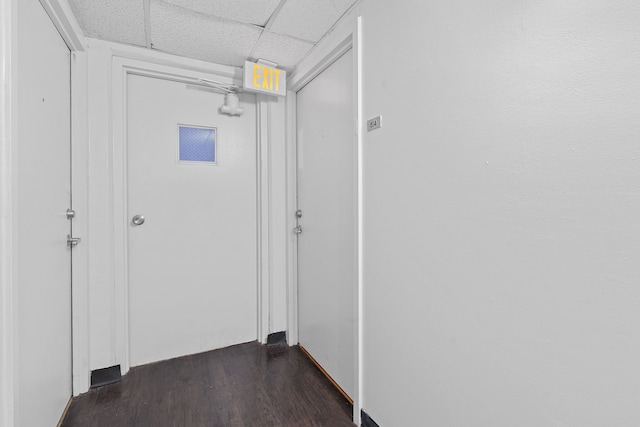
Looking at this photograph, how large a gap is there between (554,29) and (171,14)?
1.76 meters

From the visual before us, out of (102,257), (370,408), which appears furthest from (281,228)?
(370,408)

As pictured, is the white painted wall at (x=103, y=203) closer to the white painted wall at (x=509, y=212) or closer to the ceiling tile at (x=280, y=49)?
the ceiling tile at (x=280, y=49)

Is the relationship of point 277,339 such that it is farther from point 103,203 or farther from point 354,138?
point 354,138

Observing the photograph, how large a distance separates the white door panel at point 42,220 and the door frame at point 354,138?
1376 mm

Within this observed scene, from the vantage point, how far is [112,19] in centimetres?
160

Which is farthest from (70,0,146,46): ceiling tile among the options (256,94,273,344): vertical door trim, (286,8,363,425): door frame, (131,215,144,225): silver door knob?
(131,215,144,225): silver door knob

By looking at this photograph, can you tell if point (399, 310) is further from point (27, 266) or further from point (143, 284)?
point (143, 284)

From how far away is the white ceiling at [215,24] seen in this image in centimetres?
→ 149

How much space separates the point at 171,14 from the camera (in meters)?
1.57

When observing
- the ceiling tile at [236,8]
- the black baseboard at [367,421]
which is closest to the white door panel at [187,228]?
the ceiling tile at [236,8]

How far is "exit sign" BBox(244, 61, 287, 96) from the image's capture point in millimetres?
2037

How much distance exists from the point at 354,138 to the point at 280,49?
0.93 meters

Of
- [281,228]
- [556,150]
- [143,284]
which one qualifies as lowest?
[143,284]

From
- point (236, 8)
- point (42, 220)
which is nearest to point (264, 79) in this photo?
point (236, 8)
